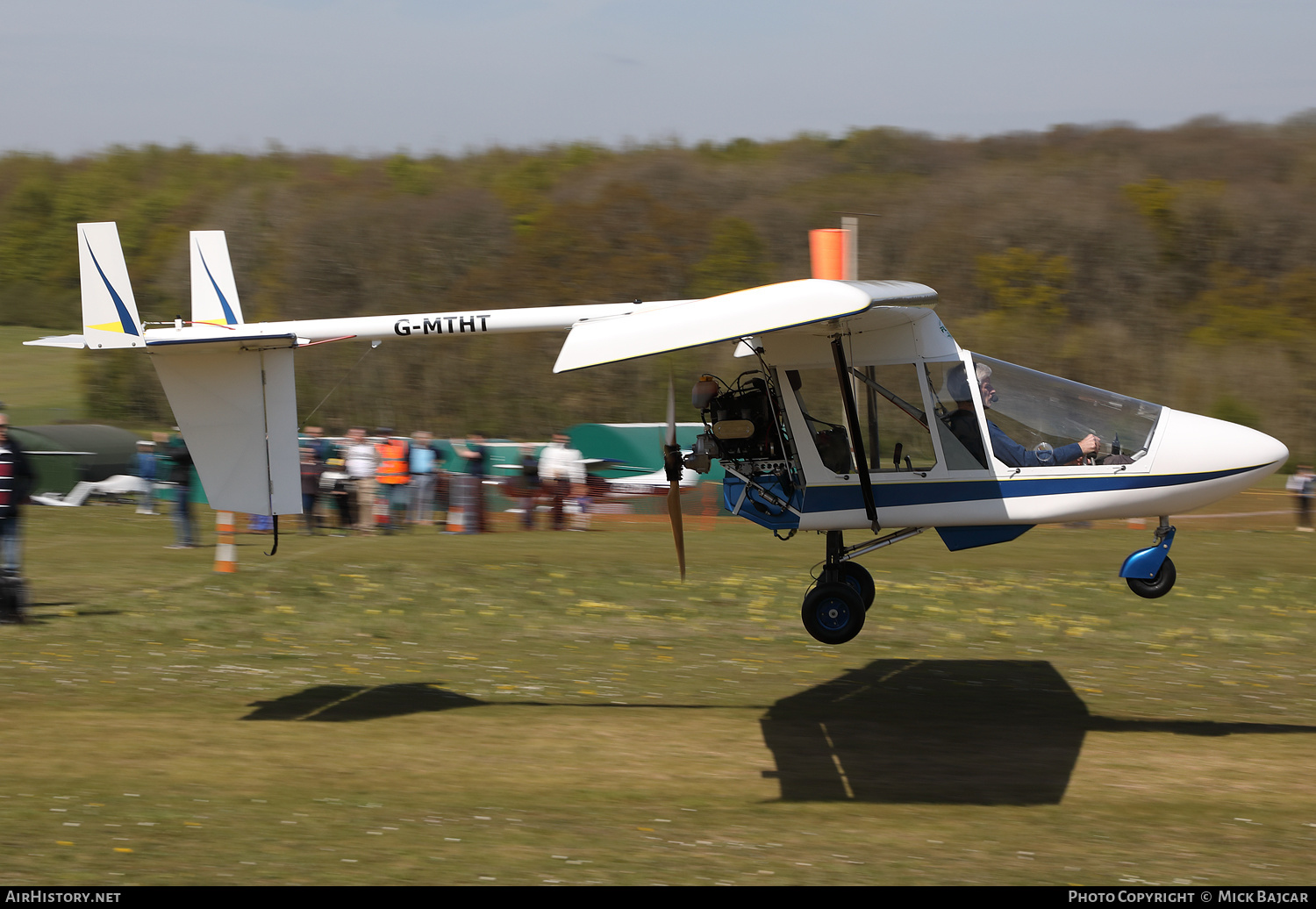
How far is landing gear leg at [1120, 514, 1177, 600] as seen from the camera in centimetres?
1066

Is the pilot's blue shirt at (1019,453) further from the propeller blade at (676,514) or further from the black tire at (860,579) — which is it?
the propeller blade at (676,514)

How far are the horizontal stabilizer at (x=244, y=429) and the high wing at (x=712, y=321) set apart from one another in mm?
4734

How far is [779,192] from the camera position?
209ft

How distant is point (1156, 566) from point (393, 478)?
16.6 meters

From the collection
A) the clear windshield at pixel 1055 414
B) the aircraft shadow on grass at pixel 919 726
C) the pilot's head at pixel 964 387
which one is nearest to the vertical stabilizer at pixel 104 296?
the aircraft shadow on grass at pixel 919 726

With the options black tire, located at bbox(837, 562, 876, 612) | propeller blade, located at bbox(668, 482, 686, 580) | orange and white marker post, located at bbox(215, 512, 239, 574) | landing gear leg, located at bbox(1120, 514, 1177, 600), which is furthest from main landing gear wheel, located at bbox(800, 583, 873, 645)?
orange and white marker post, located at bbox(215, 512, 239, 574)

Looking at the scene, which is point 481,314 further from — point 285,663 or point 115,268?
point 285,663

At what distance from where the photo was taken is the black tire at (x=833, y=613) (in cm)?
1069

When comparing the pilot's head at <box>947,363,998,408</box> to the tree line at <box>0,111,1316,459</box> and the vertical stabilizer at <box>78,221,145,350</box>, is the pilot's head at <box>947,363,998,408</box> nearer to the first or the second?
the vertical stabilizer at <box>78,221,145,350</box>

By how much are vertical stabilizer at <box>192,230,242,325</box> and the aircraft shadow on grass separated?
404cm

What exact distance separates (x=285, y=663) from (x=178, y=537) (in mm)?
8358

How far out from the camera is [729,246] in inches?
2200

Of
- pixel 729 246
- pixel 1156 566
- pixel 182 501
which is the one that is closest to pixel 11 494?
pixel 182 501

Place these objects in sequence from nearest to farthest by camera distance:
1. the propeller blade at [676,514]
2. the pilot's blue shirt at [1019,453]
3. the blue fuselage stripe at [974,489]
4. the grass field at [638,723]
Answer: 1. the grass field at [638,723]
2. the blue fuselage stripe at [974,489]
3. the pilot's blue shirt at [1019,453]
4. the propeller blade at [676,514]
